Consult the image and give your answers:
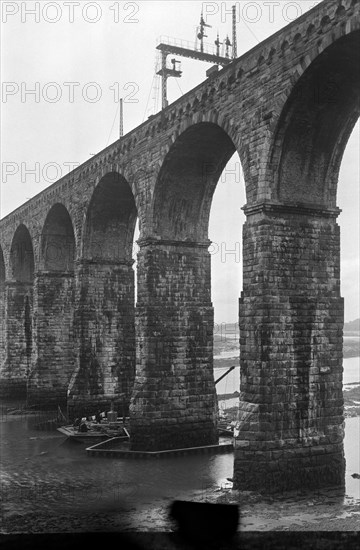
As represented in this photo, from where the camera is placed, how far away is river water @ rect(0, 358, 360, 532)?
15.0 metres

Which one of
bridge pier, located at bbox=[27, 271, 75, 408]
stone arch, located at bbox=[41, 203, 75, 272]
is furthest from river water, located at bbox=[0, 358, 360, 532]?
stone arch, located at bbox=[41, 203, 75, 272]

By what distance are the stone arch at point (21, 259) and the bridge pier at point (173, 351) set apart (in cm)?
1758

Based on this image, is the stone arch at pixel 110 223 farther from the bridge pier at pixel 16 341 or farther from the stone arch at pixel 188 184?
the bridge pier at pixel 16 341

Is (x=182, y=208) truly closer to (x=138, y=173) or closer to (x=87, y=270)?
(x=138, y=173)

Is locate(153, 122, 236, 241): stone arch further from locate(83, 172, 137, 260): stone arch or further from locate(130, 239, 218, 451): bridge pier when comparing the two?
locate(83, 172, 137, 260): stone arch

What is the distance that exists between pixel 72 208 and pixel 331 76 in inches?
592

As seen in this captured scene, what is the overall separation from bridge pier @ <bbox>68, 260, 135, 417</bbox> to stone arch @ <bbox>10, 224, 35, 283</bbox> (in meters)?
11.8

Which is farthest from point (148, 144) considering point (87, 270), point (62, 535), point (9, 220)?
point (9, 220)

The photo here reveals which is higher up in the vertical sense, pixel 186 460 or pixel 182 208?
pixel 182 208

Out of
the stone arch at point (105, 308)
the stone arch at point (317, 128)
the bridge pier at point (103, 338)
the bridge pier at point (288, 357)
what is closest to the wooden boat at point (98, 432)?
the bridge pier at point (103, 338)

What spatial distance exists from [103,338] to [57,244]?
7138mm

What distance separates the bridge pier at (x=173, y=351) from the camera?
1942 cm

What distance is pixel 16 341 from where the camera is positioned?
35.7 meters

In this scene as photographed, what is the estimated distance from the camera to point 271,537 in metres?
11.8
